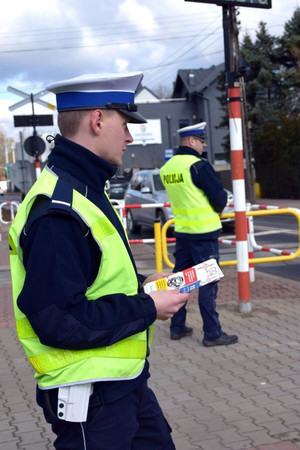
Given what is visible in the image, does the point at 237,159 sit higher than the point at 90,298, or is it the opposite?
the point at 237,159

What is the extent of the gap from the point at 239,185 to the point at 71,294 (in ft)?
18.1

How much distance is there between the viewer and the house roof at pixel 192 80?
63094 millimetres

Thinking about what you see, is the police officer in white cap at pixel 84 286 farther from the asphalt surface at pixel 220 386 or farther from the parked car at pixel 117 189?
the parked car at pixel 117 189

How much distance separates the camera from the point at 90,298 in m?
2.19

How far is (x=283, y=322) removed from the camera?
721 centimetres

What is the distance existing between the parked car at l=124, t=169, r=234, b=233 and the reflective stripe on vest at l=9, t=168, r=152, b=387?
14.8 meters

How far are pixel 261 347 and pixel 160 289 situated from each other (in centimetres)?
407

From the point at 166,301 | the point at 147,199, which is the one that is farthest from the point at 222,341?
the point at 147,199

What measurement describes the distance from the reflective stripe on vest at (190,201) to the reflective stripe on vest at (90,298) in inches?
160

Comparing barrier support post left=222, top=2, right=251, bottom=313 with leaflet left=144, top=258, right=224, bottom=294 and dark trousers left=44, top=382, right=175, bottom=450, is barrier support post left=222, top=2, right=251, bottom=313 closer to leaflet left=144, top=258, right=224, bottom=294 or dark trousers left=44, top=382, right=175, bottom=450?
leaflet left=144, top=258, right=224, bottom=294

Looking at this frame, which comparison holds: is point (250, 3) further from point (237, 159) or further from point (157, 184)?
point (157, 184)

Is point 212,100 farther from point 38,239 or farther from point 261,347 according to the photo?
point 38,239

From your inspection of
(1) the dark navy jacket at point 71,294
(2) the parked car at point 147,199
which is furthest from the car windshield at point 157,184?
(1) the dark navy jacket at point 71,294

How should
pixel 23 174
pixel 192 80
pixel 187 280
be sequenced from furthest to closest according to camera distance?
pixel 192 80, pixel 23 174, pixel 187 280
